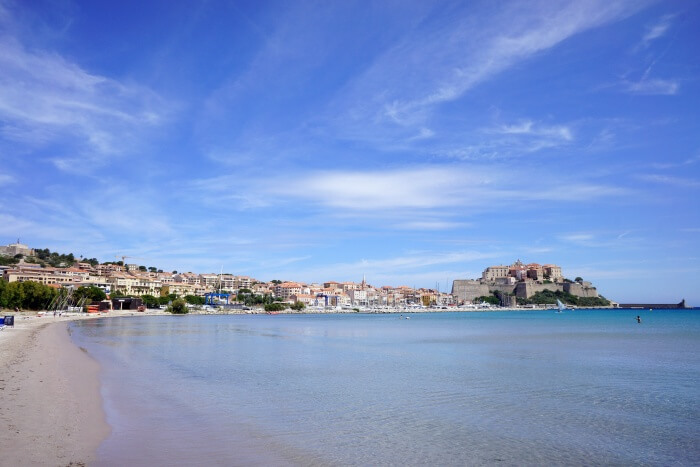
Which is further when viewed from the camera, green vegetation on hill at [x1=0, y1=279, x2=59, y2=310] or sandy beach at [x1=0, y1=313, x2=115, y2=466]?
green vegetation on hill at [x1=0, y1=279, x2=59, y2=310]

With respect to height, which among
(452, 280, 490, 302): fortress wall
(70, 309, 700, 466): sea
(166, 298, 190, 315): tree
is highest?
(452, 280, 490, 302): fortress wall

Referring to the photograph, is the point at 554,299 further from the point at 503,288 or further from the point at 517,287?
the point at 503,288

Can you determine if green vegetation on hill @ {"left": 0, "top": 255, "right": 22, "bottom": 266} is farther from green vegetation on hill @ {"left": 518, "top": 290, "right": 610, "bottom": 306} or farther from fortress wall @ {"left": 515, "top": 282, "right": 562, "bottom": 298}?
fortress wall @ {"left": 515, "top": 282, "right": 562, "bottom": 298}

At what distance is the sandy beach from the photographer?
734 cm

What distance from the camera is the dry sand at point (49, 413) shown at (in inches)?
289

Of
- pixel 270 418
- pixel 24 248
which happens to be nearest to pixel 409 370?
pixel 270 418

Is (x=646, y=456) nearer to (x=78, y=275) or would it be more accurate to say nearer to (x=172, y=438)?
(x=172, y=438)

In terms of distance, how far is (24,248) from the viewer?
162750mm

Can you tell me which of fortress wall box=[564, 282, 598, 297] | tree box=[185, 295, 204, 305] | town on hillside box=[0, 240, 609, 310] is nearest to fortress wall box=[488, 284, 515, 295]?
town on hillside box=[0, 240, 609, 310]

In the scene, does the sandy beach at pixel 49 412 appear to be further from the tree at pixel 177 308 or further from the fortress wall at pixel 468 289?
the fortress wall at pixel 468 289

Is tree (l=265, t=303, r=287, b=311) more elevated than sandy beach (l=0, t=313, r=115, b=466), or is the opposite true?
tree (l=265, t=303, r=287, b=311)

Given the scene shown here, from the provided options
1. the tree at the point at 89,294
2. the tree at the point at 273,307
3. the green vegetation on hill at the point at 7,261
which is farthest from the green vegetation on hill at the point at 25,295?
the green vegetation on hill at the point at 7,261

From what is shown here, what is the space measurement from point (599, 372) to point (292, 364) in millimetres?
11676

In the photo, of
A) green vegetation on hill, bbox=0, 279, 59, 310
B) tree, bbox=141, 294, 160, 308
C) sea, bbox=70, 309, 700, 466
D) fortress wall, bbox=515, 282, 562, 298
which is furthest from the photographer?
fortress wall, bbox=515, 282, 562, 298
